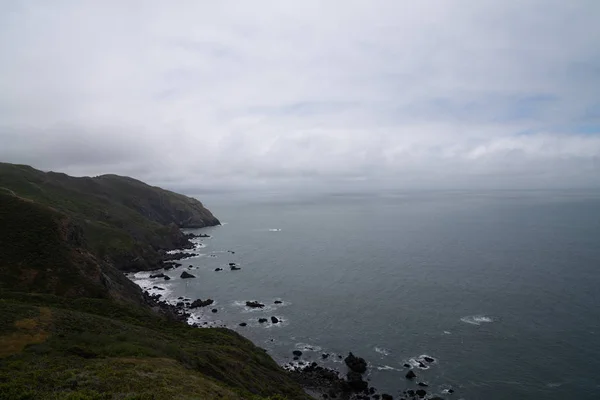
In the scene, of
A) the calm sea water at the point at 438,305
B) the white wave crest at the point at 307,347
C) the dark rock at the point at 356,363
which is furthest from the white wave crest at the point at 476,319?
the white wave crest at the point at 307,347

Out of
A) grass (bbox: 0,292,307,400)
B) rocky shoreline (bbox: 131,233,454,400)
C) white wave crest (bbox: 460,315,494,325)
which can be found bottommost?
rocky shoreline (bbox: 131,233,454,400)

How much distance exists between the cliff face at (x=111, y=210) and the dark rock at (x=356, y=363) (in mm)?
56500

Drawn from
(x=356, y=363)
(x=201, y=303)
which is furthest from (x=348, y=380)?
(x=201, y=303)

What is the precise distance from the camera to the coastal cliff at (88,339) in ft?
72.5

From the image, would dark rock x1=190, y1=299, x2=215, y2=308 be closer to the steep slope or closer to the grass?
the steep slope

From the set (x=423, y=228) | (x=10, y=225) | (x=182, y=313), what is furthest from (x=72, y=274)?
(x=423, y=228)

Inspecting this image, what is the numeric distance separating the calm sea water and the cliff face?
14.2m

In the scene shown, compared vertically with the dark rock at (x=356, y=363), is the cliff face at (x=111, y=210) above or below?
above

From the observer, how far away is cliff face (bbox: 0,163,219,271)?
4149 inches

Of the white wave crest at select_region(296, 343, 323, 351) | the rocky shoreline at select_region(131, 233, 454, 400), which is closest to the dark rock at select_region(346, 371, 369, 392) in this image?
the rocky shoreline at select_region(131, 233, 454, 400)

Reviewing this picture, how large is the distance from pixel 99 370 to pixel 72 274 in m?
38.2

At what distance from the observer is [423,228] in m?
181

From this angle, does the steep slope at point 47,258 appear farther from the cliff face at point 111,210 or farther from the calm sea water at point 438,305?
the calm sea water at point 438,305

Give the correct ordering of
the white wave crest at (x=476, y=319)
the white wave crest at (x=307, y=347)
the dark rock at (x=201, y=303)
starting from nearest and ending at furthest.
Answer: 1. the white wave crest at (x=307, y=347)
2. the white wave crest at (x=476, y=319)
3. the dark rock at (x=201, y=303)
